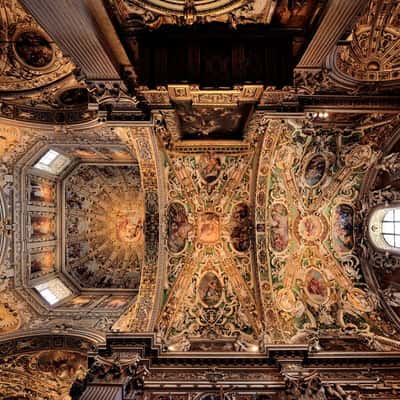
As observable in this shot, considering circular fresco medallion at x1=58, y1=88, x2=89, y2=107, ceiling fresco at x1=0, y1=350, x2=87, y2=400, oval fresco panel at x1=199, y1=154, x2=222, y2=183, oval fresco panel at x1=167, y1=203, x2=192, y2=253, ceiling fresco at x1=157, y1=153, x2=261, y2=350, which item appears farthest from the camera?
oval fresco panel at x1=167, y1=203, x2=192, y2=253

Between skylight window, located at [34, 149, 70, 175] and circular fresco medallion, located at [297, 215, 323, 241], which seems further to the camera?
skylight window, located at [34, 149, 70, 175]

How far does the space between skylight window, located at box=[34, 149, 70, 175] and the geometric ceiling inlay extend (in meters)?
0.93

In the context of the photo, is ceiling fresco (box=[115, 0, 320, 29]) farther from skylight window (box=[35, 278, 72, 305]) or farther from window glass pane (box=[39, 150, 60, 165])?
skylight window (box=[35, 278, 72, 305])

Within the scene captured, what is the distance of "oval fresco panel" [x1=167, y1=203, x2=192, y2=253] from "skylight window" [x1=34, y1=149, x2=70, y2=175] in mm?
6100

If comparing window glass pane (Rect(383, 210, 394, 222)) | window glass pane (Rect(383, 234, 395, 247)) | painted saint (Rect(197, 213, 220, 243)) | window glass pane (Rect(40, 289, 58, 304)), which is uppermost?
window glass pane (Rect(383, 210, 394, 222))

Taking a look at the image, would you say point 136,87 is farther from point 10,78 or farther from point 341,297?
point 341,297

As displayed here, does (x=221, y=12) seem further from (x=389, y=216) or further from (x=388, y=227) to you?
(x=388, y=227)

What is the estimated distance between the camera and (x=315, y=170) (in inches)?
444

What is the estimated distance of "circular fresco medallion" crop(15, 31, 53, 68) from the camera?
28.6 feet

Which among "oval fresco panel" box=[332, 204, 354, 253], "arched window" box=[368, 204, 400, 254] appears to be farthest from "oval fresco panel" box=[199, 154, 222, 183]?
"arched window" box=[368, 204, 400, 254]

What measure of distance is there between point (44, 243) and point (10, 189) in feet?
10.3

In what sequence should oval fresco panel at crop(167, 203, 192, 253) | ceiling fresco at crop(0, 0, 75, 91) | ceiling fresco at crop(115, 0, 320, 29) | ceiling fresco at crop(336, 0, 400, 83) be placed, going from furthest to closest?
oval fresco panel at crop(167, 203, 192, 253) → ceiling fresco at crop(0, 0, 75, 91) → ceiling fresco at crop(336, 0, 400, 83) → ceiling fresco at crop(115, 0, 320, 29)

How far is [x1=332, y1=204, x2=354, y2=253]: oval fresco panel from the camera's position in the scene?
11.4m

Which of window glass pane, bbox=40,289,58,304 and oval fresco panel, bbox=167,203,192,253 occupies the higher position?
oval fresco panel, bbox=167,203,192,253
